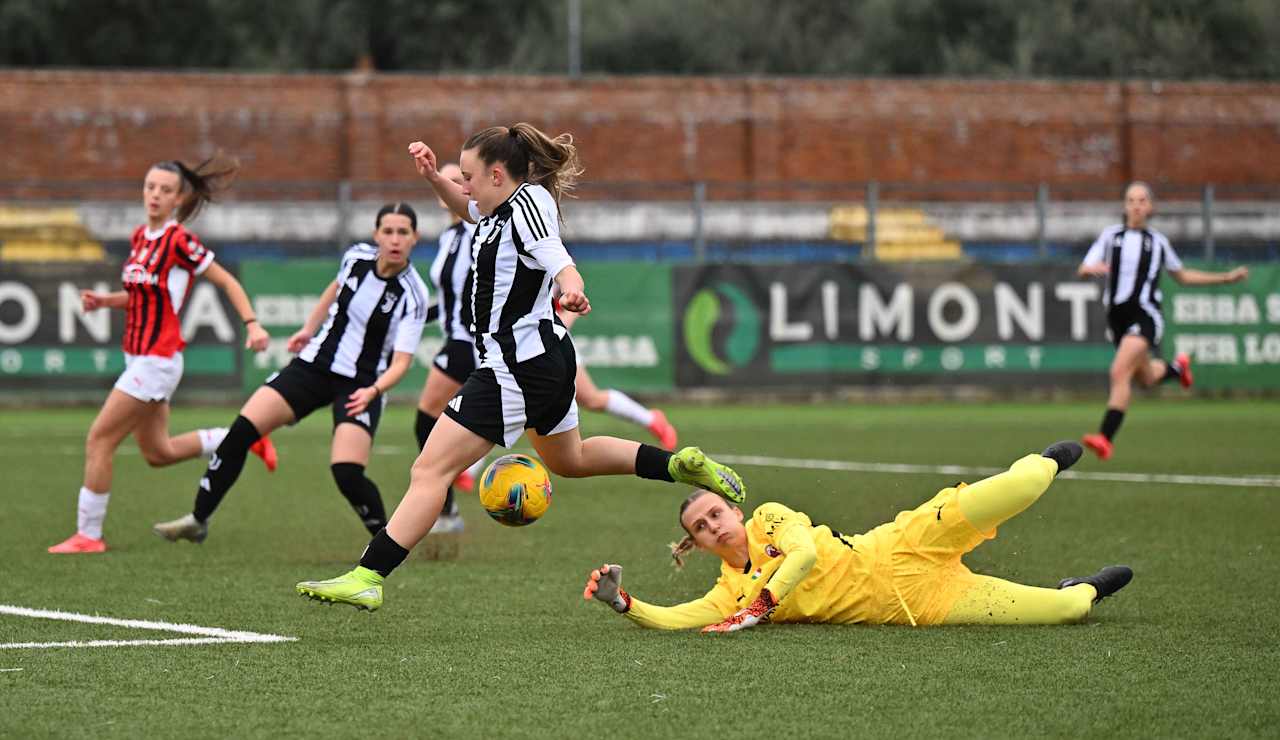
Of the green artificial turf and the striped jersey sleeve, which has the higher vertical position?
the striped jersey sleeve

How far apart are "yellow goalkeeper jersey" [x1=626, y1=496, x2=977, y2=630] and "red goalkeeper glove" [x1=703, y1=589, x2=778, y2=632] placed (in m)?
0.13

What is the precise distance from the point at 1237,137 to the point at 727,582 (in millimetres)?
37156

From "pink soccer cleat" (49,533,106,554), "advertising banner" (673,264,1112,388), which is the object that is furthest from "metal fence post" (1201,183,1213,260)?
"pink soccer cleat" (49,533,106,554)

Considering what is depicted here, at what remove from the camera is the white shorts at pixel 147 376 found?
911 cm

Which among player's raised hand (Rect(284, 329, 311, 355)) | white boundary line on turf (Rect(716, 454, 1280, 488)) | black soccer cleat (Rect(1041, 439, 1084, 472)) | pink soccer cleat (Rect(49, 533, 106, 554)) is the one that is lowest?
white boundary line on turf (Rect(716, 454, 1280, 488))

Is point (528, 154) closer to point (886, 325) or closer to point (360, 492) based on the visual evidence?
point (360, 492)

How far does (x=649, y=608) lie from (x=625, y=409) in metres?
6.52

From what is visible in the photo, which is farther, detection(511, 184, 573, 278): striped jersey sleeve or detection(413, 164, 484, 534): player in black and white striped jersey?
detection(413, 164, 484, 534): player in black and white striped jersey

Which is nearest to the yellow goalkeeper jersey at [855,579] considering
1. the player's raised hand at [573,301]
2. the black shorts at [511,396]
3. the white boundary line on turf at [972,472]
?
the black shorts at [511,396]

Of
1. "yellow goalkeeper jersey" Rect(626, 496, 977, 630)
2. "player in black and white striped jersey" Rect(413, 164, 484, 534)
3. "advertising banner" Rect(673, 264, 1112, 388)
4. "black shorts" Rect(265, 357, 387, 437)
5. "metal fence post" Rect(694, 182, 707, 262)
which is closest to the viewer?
"yellow goalkeeper jersey" Rect(626, 496, 977, 630)

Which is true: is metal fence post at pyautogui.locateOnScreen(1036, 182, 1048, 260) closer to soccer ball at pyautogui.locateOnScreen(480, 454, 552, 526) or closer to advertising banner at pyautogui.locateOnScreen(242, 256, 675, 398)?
advertising banner at pyautogui.locateOnScreen(242, 256, 675, 398)

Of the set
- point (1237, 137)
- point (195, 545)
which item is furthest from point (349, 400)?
point (1237, 137)

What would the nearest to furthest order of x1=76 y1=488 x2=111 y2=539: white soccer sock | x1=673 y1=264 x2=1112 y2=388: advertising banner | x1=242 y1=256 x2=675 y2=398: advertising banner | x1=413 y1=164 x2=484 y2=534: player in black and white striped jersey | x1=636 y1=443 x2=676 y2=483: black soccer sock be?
x1=636 y1=443 x2=676 y2=483: black soccer sock < x1=76 y1=488 x2=111 y2=539: white soccer sock < x1=413 y1=164 x2=484 y2=534: player in black and white striped jersey < x1=242 y1=256 x2=675 y2=398: advertising banner < x1=673 y1=264 x2=1112 y2=388: advertising banner

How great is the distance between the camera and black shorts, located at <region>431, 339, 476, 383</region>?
10.4m
